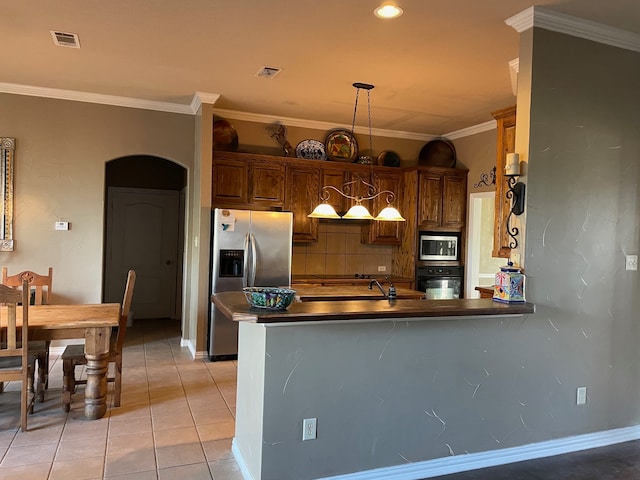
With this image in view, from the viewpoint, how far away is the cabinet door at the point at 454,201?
19.5 feet

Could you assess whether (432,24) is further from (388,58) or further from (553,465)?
(553,465)

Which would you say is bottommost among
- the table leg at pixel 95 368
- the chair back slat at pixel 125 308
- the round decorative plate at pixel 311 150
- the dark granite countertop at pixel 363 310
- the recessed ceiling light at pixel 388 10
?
the table leg at pixel 95 368

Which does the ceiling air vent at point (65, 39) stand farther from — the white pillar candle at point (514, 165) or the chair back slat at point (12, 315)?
the white pillar candle at point (514, 165)

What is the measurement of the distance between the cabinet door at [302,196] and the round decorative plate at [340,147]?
367 mm

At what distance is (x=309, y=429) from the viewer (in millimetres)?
2420

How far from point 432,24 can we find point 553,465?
2.76m

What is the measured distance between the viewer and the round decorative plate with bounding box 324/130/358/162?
587cm

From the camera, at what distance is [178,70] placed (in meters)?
4.12

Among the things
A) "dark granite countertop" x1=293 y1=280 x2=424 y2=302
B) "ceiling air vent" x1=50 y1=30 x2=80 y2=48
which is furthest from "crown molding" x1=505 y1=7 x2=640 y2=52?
"ceiling air vent" x1=50 y1=30 x2=80 y2=48

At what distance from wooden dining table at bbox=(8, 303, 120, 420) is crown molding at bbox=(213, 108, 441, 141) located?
2.88 metres

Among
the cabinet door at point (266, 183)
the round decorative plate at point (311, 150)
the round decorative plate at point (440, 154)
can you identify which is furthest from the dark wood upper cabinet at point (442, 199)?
the cabinet door at point (266, 183)

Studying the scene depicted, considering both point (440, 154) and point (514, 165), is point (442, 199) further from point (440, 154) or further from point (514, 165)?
point (514, 165)

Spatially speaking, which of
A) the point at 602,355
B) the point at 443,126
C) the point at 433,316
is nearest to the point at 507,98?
the point at 443,126

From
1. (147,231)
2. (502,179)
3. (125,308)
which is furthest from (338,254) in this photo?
(125,308)
